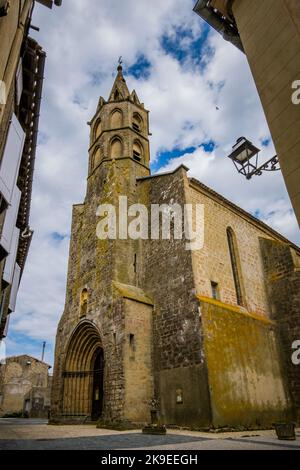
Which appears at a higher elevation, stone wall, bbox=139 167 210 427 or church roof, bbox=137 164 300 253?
church roof, bbox=137 164 300 253

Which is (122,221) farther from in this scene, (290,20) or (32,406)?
(32,406)

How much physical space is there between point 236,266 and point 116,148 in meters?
9.28

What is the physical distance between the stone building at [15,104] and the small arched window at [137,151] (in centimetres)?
686

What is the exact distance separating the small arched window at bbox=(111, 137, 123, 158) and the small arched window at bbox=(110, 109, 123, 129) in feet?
3.45

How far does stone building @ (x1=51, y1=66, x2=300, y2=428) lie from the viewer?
34.3 feet

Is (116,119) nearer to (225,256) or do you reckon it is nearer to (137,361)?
(225,256)

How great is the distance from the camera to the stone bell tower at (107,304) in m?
11.0

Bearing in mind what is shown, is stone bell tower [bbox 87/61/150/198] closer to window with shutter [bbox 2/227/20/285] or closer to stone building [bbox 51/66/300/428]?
stone building [bbox 51/66/300/428]

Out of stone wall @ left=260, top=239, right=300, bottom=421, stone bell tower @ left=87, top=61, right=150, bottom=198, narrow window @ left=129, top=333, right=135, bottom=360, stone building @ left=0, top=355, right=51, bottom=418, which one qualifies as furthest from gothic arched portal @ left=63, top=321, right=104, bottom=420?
stone building @ left=0, top=355, right=51, bottom=418

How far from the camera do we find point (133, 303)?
12.1 metres

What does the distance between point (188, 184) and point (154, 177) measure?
230 centimetres

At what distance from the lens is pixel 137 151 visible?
1816 cm
